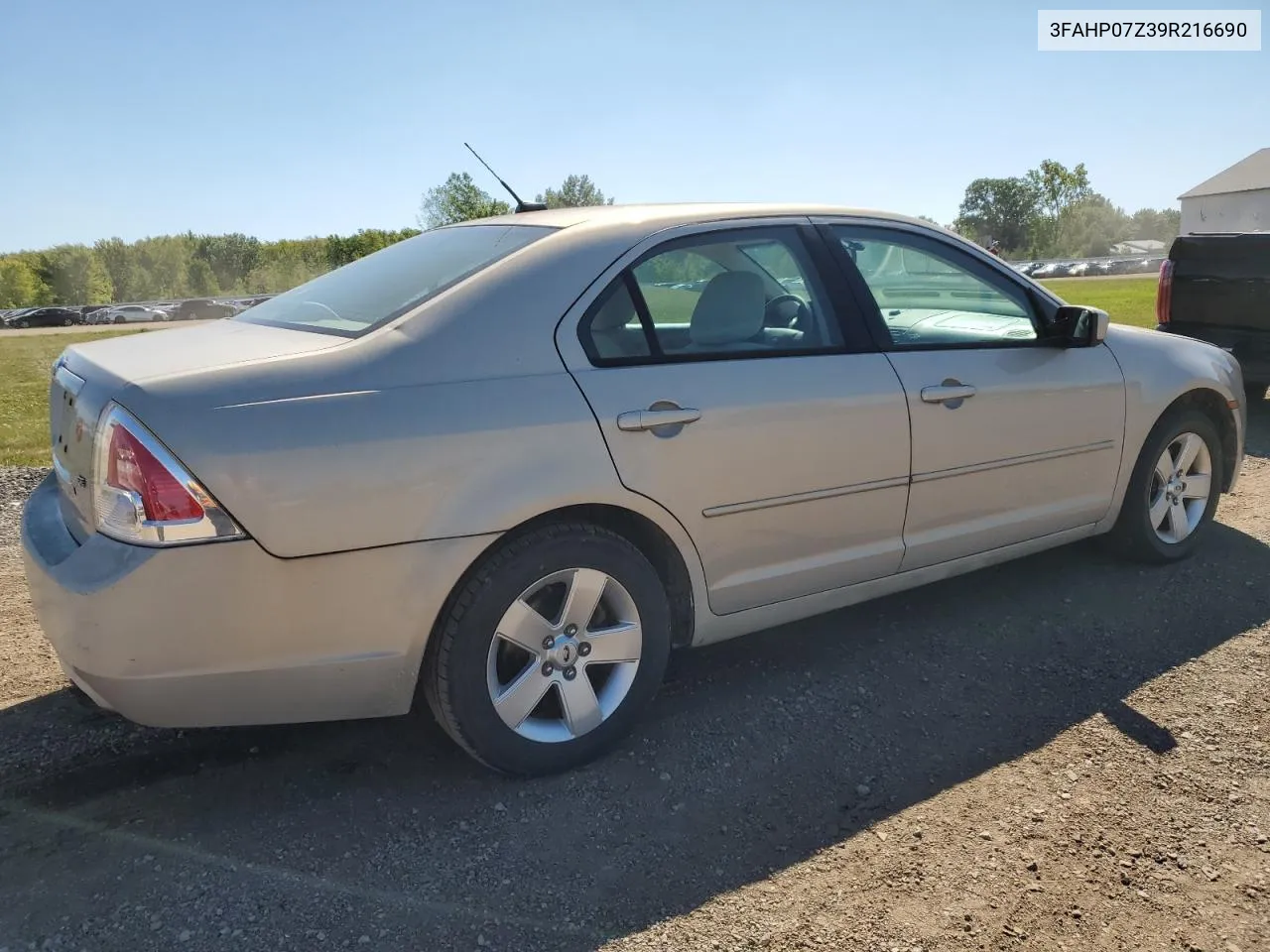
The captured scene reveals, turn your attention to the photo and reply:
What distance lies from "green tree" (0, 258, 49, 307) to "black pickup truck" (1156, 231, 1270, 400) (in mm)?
73026

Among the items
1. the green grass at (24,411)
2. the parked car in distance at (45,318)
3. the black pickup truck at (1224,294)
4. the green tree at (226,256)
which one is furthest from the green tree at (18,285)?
the black pickup truck at (1224,294)

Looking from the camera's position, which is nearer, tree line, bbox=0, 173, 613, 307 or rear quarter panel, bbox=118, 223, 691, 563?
rear quarter panel, bbox=118, 223, 691, 563

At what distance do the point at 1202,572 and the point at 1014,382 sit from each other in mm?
1608

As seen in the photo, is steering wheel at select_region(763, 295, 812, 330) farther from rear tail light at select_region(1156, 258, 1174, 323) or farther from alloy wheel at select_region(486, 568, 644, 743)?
rear tail light at select_region(1156, 258, 1174, 323)

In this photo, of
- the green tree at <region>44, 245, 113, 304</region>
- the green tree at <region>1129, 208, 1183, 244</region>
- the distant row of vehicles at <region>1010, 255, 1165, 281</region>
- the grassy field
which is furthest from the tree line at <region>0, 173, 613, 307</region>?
the green tree at <region>1129, 208, 1183, 244</region>

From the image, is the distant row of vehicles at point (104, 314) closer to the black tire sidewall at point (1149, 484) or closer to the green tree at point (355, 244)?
the green tree at point (355, 244)

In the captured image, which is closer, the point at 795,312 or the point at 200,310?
the point at 795,312

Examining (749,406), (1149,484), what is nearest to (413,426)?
(749,406)

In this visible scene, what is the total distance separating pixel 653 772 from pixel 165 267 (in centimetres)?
8041

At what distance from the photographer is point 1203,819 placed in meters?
2.66

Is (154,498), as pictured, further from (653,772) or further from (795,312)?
(795,312)

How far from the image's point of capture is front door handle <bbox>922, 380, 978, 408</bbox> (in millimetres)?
3492

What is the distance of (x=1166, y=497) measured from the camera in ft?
14.9

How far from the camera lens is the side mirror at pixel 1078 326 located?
3.89 meters
